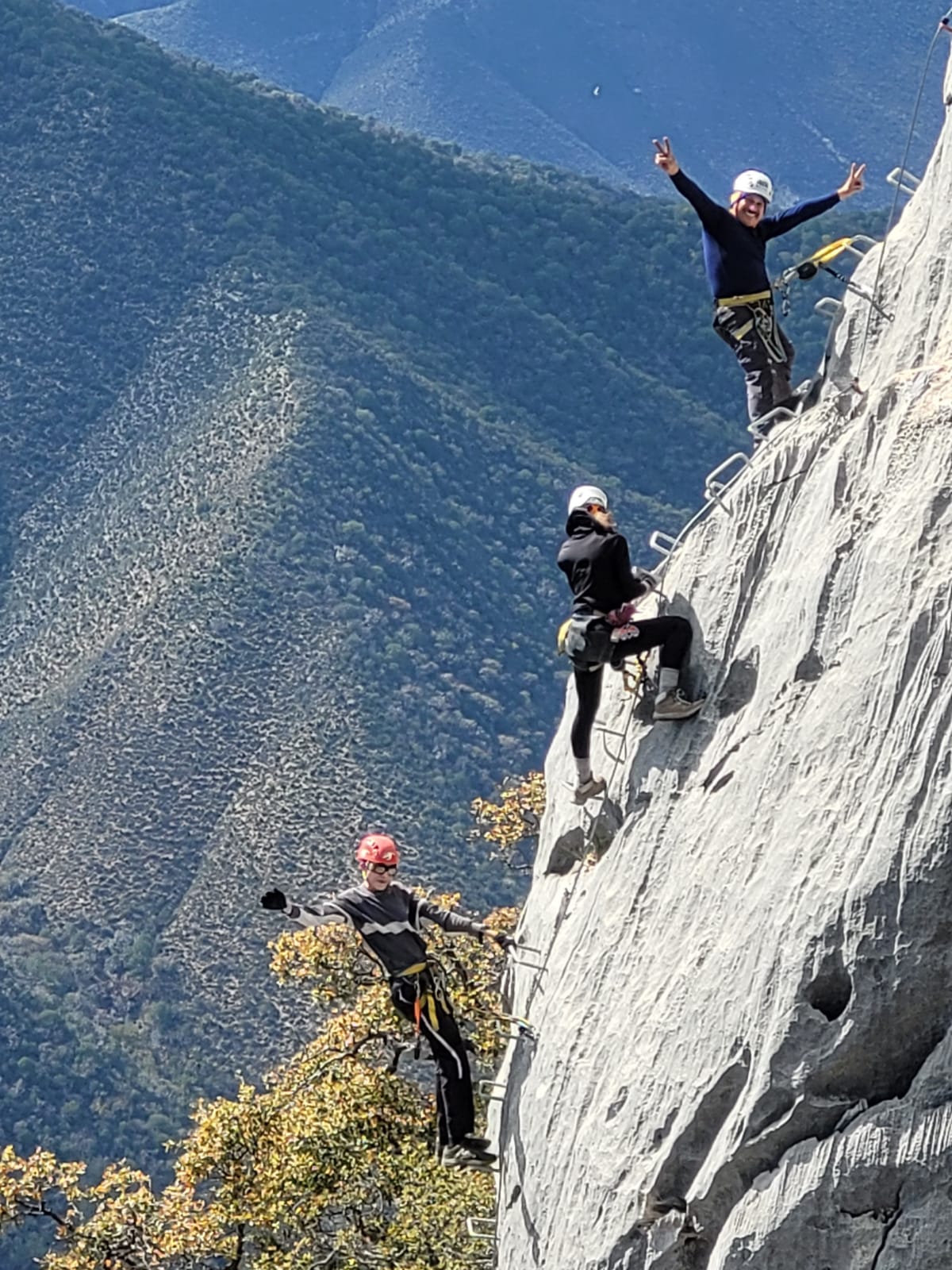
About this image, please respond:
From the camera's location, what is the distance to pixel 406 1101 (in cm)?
2166

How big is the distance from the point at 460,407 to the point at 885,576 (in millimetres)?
97732

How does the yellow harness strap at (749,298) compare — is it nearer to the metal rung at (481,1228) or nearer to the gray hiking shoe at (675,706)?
the gray hiking shoe at (675,706)

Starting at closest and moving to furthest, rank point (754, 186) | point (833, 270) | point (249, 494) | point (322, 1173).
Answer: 1. point (833, 270)
2. point (754, 186)
3. point (322, 1173)
4. point (249, 494)

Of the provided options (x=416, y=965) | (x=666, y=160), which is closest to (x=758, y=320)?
(x=666, y=160)

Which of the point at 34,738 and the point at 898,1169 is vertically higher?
the point at 34,738

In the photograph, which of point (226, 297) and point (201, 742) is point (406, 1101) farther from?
point (226, 297)

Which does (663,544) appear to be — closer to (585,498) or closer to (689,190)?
(585,498)

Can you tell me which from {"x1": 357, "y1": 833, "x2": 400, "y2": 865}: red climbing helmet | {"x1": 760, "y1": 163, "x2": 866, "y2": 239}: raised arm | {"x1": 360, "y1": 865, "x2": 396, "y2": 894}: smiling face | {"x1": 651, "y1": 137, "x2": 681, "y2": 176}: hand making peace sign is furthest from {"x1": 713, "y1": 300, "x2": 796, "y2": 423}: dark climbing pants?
{"x1": 360, "y1": 865, "x2": 396, "y2": 894}: smiling face

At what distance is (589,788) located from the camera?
15531mm

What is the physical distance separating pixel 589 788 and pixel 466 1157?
→ 3.62 meters

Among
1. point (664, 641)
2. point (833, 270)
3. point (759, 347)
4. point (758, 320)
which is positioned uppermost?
point (758, 320)

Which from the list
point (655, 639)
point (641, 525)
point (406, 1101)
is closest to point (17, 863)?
point (641, 525)

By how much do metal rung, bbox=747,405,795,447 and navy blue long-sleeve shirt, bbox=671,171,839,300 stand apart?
1.10 meters

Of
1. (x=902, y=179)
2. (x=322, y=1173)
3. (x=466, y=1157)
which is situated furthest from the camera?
(x=322, y=1173)
